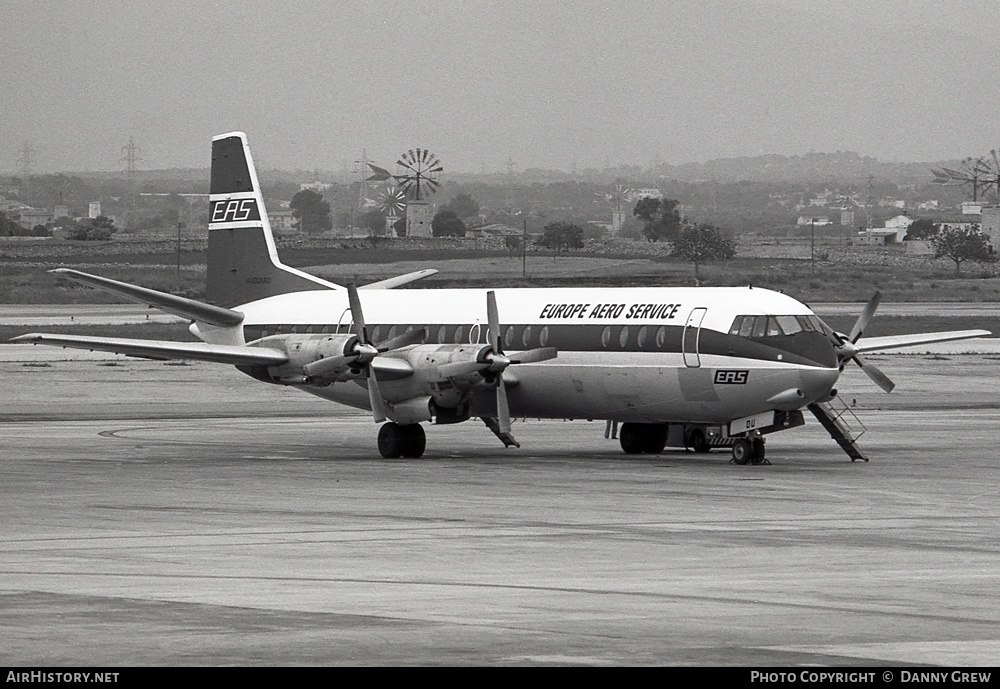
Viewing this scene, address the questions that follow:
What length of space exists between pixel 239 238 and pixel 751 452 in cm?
1512

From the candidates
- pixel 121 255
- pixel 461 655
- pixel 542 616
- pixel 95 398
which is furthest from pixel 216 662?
pixel 121 255

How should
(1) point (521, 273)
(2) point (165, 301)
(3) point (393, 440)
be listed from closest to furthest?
(3) point (393, 440) < (2) point (165, 301) < (1) point (521, 273)

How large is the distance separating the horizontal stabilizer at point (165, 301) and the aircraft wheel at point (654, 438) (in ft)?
35.1

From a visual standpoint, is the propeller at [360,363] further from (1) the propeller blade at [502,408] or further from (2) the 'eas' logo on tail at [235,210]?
(2) the 'eas' logo on tail at [235,210]

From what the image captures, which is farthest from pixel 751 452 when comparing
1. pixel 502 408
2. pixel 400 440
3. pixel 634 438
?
pixel 400 440

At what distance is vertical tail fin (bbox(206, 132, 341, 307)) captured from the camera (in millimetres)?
40281

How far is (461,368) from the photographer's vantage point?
32938mm

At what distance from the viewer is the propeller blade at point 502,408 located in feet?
108

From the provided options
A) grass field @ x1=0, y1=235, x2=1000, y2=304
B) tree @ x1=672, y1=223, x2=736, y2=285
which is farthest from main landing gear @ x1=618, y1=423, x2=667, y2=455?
tree @ x1=672, y1=223, x2=736, y2=285

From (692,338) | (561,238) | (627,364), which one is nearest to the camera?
(692,338)

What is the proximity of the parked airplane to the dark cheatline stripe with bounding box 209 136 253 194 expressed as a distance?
Result: 4391 mm

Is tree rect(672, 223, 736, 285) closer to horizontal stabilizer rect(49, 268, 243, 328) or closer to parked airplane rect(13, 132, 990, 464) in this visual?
horizontal stabilizer rect(49, 268, 243, 328)

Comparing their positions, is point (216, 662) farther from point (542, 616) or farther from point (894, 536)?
point (894, 536)

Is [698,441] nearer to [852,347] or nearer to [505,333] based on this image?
[852,347]
